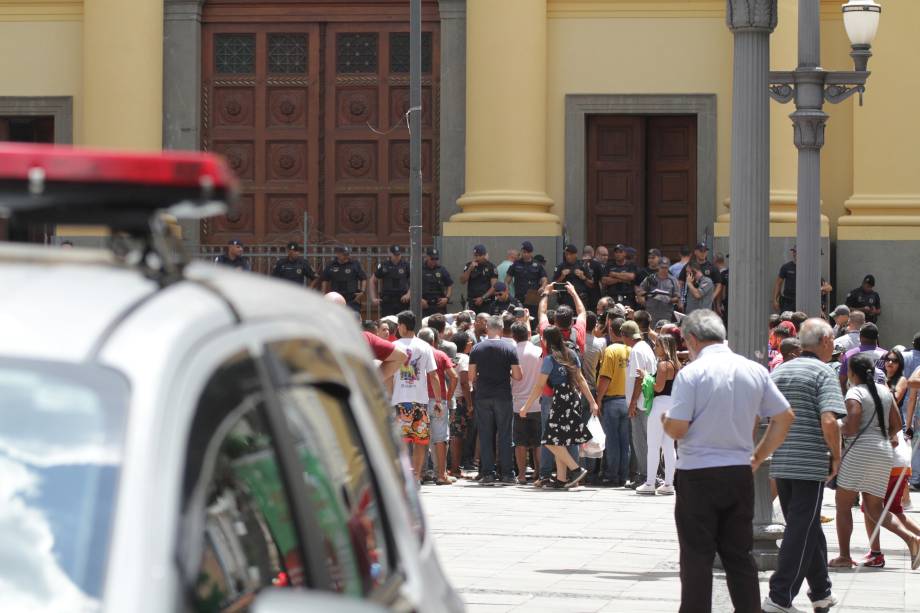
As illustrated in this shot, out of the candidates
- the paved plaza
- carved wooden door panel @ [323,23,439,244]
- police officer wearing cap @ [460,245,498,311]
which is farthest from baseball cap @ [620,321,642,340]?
carved wooden door panel @ [323,23,439,244]

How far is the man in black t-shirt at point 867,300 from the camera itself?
85.4 feet

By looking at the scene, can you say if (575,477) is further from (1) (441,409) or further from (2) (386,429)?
(2) (386,429)

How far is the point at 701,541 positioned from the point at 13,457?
20.6 feet

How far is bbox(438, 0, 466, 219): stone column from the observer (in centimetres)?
2850

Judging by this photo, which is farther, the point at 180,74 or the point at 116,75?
the point at 180,74

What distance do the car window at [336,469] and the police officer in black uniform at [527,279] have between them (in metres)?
21.0

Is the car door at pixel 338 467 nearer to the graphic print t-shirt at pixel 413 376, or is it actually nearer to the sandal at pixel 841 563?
the sandal at pixel 841 563

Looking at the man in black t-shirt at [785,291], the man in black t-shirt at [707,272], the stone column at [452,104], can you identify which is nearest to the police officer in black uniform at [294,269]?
the stone column at [452,104]

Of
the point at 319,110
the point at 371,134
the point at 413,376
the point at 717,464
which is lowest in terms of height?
the point at 413,376

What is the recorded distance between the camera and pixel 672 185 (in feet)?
94.8

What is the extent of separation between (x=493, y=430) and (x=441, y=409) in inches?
28.1

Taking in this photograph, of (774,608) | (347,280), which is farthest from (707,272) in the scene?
(774,608)

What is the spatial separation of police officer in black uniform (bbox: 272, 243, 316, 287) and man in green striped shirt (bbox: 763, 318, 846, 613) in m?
16.3

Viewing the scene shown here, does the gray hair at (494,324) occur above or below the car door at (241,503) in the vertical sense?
below
